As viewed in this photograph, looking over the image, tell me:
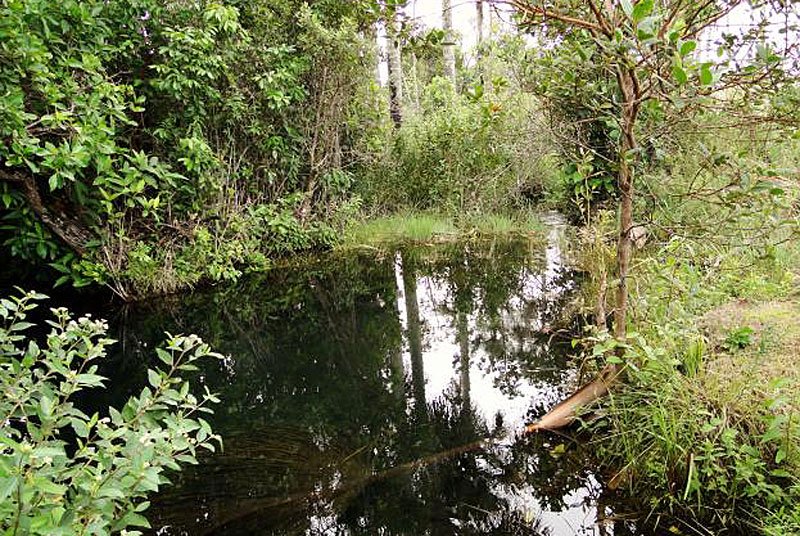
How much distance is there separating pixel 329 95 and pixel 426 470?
5.63 m

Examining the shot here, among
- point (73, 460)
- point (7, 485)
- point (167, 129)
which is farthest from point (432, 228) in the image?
point (7, 485)

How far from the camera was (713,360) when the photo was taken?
7.82 ft

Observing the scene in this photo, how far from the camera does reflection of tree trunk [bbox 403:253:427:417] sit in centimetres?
319

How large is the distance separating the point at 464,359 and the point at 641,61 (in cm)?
238

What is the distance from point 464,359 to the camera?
368 cm

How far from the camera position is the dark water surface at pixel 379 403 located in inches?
85.7

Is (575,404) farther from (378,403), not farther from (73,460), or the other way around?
(73,460)

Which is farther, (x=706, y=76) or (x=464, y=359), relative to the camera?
(x=464, y=359)

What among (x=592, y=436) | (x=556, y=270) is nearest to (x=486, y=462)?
(x=592, y=436)

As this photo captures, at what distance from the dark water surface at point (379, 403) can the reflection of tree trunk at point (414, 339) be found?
0.05 ft

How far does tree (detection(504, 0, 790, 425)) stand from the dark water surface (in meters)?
0.51

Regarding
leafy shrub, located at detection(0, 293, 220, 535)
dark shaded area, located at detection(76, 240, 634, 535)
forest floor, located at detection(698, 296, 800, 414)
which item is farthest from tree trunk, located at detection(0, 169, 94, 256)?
forest floor, located at detection(698, 296, 800, 414)

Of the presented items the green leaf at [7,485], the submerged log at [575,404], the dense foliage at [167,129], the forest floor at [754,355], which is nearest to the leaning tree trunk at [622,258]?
the submerged log at [575,404]

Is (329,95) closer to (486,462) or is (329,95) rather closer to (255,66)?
(255,66)
